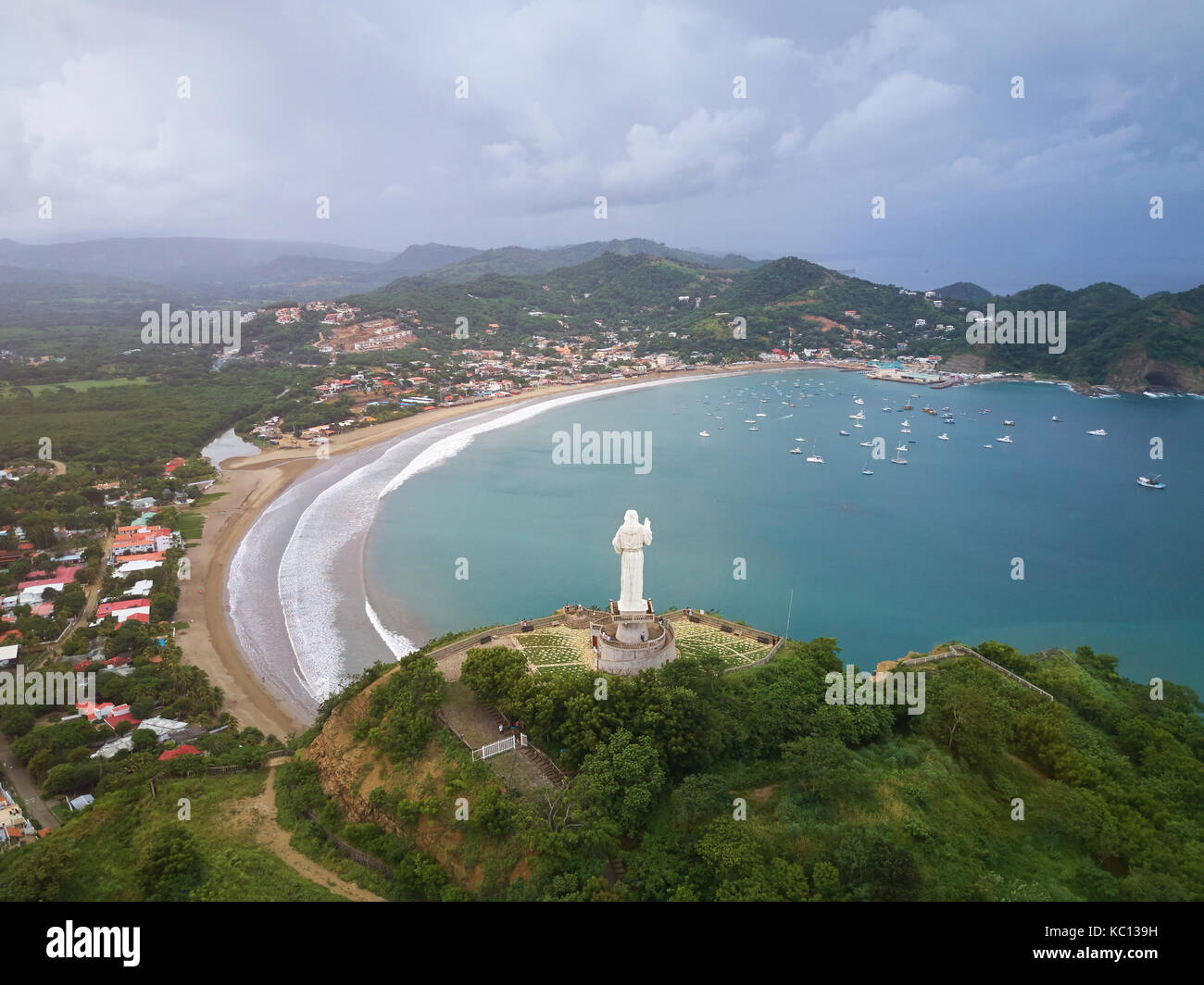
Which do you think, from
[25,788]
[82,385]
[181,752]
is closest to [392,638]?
[181,752]

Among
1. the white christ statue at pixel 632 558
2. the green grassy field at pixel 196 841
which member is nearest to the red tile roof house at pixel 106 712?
the green grassy field at pixel 196 841

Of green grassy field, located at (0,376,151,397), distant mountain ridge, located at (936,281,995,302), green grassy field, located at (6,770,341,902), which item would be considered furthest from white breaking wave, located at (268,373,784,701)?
distant mountain ridge, located at (936,281,995,302)

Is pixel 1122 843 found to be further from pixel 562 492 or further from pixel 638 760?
pixel 562 492

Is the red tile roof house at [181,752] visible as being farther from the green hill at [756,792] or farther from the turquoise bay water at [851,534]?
the turquoise bay water at [851,534]

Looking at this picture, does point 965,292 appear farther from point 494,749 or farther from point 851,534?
point 494,749

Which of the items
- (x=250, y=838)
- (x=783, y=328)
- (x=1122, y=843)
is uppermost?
(x=783, y=328)

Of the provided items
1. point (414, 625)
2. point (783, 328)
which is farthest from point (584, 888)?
point (783, 328)

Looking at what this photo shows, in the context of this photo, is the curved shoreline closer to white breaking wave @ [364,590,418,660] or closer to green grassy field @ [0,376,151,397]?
white breaking wave @ [364,590,418,660]
